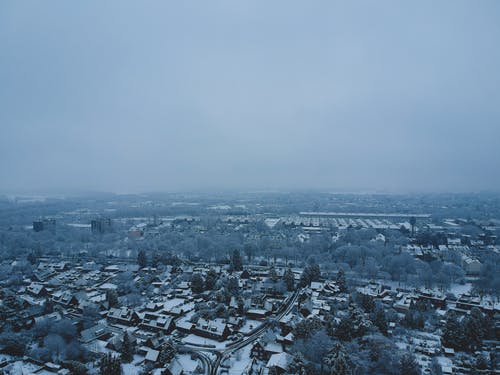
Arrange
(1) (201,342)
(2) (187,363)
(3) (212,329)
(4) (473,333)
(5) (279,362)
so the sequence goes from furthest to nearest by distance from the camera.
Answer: (3) (212,329), (1) (201,342), (4) (473,333), (2) (187,363), (5) (279,362)

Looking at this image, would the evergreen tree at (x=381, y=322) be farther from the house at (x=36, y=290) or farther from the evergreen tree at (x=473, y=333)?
the house at (x=36, y=290)

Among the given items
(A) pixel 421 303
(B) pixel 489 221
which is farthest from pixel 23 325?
(B) pixel 489 221

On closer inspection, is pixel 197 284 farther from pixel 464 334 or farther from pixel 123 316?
pixel 464 334

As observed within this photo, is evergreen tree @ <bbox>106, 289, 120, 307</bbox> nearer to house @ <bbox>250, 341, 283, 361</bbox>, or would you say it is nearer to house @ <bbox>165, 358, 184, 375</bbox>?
house @ <bbox>165, 358, 184, 375</bbox>

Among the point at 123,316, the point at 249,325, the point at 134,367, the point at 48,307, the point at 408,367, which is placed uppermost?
the point at 408,367

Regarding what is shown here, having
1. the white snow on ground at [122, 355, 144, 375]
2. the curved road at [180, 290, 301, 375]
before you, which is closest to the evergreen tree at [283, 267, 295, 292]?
the curved road at [180, 290, 301, 375]

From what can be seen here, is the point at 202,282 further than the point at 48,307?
Yes

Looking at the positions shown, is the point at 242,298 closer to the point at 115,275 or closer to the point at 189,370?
the point at 189,370

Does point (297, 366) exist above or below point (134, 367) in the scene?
above

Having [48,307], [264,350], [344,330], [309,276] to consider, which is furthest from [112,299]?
[344,330]
